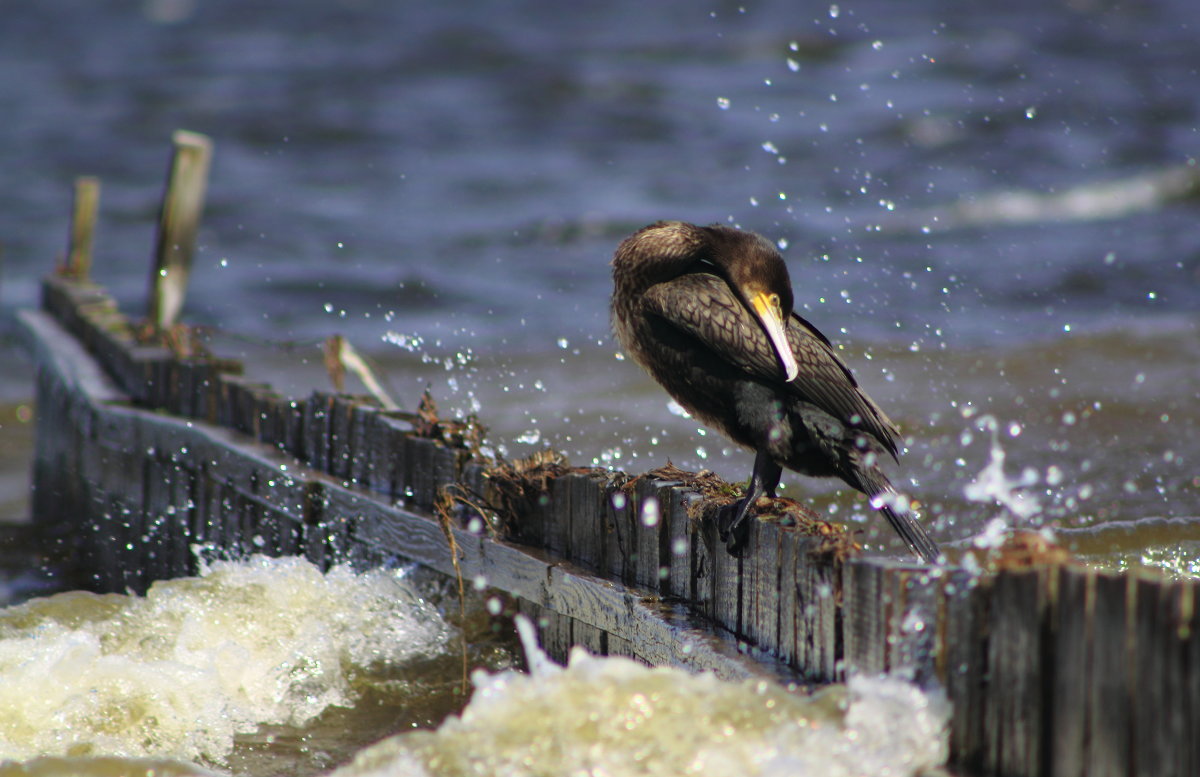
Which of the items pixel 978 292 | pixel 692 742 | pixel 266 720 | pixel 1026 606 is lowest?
pixel 266 720

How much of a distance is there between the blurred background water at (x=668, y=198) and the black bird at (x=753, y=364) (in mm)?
404

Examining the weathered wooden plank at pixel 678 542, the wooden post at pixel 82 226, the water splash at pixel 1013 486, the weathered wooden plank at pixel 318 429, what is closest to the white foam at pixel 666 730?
the weathered wooden plank at pixel 678 542

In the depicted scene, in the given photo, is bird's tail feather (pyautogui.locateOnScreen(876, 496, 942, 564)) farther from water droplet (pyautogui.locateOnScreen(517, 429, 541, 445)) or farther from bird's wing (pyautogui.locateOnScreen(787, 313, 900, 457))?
water droplet (pyautogui.locateOnScreen(517, 429, 541, 445))

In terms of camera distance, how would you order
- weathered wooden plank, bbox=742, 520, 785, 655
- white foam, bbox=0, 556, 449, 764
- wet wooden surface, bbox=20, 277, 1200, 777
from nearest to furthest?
1. wet wooden surface, bbox=20, 277, 1200, 777
2. weathered wooden plank, bbox=742, 520, 785, 655
3. white foam, bbox=0, 556, 449, 764

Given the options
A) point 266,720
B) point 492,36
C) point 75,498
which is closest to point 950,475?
point 266,720

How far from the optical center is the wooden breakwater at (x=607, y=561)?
7.40 feet

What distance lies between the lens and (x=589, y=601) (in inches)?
147

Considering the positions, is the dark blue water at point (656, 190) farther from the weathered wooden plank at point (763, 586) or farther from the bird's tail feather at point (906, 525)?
the weathered wooden plank at point (763, 586)

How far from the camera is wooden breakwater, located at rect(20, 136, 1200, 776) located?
226 centimetres

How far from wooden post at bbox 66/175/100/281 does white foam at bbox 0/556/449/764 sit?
16.1 ft

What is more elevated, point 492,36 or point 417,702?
→ point 492,36

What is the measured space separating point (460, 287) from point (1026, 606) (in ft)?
41.3

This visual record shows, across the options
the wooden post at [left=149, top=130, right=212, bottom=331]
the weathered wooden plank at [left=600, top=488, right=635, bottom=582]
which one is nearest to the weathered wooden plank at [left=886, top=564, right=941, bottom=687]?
the weathered wooden plank at [left=600, top=488, right=635, bottom=582]

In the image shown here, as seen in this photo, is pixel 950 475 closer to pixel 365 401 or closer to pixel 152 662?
pixel 365 401
